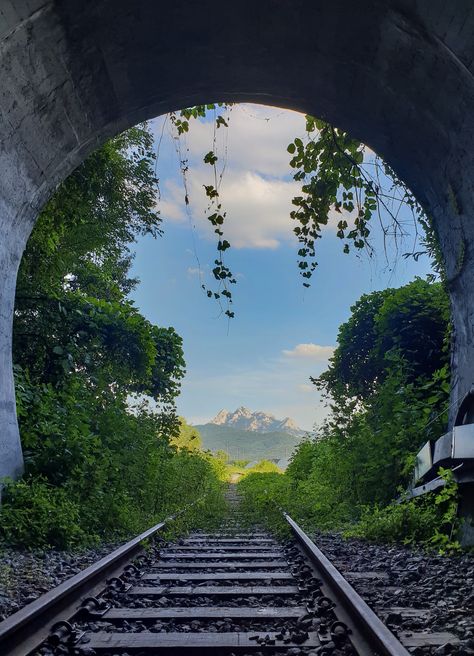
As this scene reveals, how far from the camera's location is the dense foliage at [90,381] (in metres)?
6.93

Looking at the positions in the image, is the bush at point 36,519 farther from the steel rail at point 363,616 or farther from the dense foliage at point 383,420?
the dense foliage at point 383,420

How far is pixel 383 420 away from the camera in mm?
8922

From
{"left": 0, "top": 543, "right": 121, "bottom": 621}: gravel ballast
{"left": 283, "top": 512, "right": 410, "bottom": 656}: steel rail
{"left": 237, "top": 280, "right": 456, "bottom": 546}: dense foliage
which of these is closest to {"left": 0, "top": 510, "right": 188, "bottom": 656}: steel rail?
{"left": 0, "top": 543, "right": 121, "bottom": 621}: gravel ballast

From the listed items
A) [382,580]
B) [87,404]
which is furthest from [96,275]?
[382,580]

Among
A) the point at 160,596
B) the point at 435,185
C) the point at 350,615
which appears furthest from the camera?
the point at 435,185

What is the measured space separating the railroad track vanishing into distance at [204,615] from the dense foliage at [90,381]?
2011 mm

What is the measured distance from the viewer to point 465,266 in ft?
16.8

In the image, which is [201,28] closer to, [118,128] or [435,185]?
[118,128]

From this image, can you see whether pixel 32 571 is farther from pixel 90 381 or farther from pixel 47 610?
pixel 90 381

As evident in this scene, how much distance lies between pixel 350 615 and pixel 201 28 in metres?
4.97

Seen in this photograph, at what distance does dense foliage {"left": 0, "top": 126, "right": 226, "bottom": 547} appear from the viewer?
273 inches

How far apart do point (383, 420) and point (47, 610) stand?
6654mm

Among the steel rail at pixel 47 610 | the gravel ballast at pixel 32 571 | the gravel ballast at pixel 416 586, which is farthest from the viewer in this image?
the gravel ballast at pixel 32 571

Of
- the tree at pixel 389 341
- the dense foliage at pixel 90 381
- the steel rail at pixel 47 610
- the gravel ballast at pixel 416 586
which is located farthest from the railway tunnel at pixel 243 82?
the tree at pixel 389 341
